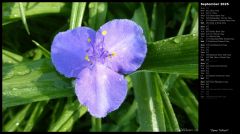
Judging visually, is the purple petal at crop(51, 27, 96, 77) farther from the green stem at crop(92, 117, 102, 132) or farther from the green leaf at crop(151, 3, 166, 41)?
the green leaf at crop(151, 3, 166, 41)

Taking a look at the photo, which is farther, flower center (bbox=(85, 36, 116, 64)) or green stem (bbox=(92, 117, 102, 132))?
green stem (bbox=(92, 117, 102, 132))

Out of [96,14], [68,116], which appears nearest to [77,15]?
[96,14]

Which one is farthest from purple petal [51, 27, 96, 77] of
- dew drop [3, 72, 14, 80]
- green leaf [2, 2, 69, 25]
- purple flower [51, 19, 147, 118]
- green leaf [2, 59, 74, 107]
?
green leaf [2, 2, 69, 25]

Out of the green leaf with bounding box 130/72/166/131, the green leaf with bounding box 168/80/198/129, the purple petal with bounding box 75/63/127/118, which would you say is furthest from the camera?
the green leaf with bounding box 168/80/198/129

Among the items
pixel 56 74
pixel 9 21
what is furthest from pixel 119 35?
pixel 9 21

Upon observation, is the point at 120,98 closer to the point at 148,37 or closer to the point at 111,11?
the point at 148,37

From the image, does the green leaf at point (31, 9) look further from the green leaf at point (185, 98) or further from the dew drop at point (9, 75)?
the green leaf at point (185, 98)

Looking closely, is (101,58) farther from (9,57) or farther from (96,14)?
(9,57)
